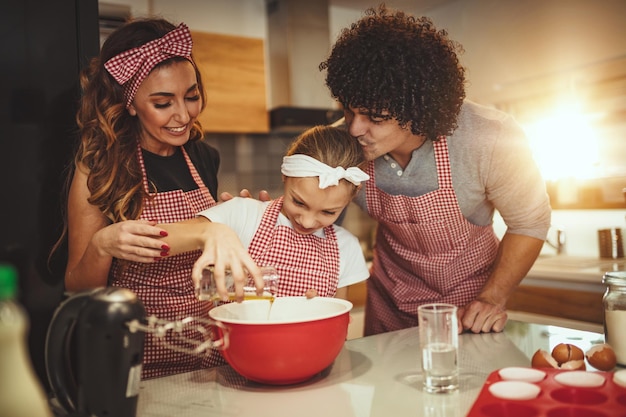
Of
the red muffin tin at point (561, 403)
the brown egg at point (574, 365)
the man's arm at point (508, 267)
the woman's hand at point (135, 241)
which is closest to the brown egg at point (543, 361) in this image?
the brown egg at point (574, 365)

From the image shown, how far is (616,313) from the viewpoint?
1.04 meters

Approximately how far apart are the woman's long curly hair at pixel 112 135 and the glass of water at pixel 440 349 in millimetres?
676

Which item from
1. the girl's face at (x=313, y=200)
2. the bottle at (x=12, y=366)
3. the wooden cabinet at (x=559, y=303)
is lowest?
the wooden cabinet at (x=559, y=303)

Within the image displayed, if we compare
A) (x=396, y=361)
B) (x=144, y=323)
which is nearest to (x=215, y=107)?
(x=396, y=361)

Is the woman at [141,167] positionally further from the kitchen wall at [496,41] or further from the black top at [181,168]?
the kitchen wall at [496,41]

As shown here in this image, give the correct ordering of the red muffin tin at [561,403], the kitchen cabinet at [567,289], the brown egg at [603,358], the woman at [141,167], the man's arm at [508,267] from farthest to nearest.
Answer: the kitchen cabinet at [567,289] → the man's arm at [508,267] → the woman at [141,167] → the brown egg at [603,358] → the red muffin tin at [561,403]

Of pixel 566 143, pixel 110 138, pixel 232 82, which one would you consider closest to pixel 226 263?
pixel 110 138

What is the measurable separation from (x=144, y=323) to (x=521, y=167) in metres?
1.07

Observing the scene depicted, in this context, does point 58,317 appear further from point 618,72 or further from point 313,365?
point 618,72

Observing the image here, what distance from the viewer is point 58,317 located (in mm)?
676

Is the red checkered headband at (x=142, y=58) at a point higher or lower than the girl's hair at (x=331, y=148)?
higher

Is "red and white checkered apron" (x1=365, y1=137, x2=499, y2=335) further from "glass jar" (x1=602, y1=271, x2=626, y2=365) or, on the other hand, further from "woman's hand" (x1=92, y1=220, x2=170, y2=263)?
"woman's hand" (x1=92, y1=220, x2=170, y2=263)

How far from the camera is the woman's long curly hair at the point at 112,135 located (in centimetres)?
117

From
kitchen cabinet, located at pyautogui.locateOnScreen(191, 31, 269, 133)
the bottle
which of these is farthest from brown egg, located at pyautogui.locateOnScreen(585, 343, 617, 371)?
kitchen cabinet, located at pyautogui.locateOnScreen(191, 31, 269, 133)
